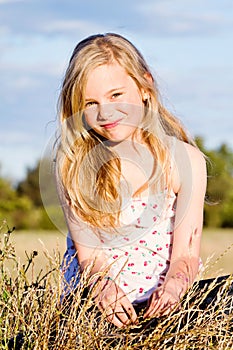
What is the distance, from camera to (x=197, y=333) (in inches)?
125

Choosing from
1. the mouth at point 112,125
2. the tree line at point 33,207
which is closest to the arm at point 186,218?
the mouth at point 112,125

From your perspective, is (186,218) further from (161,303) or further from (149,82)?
(149,82)

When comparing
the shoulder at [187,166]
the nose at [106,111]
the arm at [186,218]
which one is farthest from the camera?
the shoulder at [187,166]

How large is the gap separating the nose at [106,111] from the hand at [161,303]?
33.3 inches

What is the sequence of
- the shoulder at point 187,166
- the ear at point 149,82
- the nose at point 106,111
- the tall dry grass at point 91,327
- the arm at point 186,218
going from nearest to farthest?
the tall dry grass at point 91,327 < the arm at point 186,218 < the nose at point 106,111 < the shoulder at point 187,166 < the ear at point 149,82

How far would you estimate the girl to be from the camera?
13.0 feet

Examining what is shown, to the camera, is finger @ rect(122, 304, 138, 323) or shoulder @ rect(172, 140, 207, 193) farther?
shoulder @ rect(172, 140, 207, 193)

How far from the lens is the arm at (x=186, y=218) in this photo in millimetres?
3736

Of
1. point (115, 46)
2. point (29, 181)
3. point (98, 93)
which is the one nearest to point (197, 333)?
point (98, 93)

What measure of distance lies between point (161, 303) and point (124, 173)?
2.78ft

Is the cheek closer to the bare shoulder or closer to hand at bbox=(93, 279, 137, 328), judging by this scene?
the bare shoulder

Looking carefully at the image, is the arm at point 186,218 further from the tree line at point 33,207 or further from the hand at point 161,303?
the tree line at point 33,207

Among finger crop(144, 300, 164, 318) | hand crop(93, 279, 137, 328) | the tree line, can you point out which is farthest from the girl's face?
the tree line

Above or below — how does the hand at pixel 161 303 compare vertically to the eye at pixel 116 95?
below
